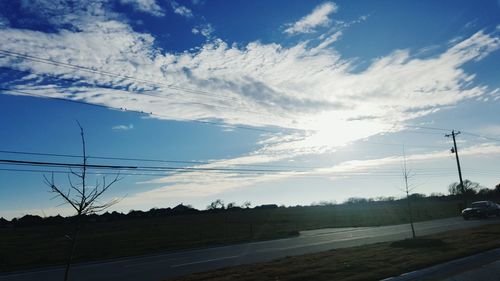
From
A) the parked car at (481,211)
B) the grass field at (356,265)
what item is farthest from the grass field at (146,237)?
the grass field at (356,265)

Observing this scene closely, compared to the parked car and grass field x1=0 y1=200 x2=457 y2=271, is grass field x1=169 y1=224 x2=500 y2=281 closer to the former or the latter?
grass field x1=0 y1=200 x2=457 y2=271

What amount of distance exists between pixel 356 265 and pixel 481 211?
32191 millimetres

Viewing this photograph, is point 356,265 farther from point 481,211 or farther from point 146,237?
point 481,211

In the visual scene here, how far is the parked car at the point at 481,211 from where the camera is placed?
39.3 m

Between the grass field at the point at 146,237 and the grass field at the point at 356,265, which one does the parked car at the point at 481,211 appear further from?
the grass field at the point at 356,265

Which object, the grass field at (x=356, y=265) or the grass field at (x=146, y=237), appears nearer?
the grass field at (x=356, y=265)

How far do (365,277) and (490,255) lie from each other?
228 inches

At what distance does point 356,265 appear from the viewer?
489 inches

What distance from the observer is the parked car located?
39334mm

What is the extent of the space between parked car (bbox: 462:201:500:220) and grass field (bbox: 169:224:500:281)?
2505cm

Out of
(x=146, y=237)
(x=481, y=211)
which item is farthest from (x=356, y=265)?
(x=481, y=211)

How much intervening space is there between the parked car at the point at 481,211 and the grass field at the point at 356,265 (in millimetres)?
25046

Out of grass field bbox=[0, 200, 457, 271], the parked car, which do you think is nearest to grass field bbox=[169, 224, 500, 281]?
grass field bbox=[0, 200, 457, 271]

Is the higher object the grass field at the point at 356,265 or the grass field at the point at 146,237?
the grass field at the point at 146,237
